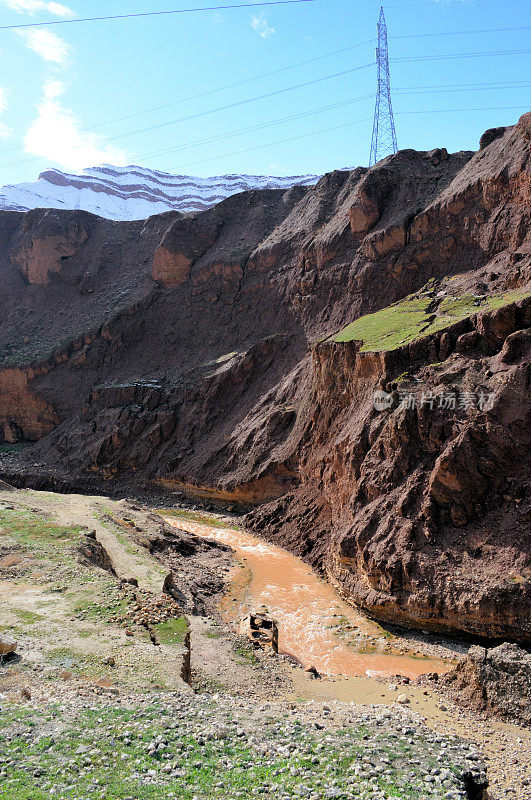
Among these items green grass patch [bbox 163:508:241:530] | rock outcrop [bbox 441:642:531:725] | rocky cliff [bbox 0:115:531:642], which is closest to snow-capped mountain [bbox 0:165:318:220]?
rocky cliff [bbox 0:115:531:642]

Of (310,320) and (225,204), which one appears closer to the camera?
(310,320)

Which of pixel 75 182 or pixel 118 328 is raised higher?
pixel 75 182

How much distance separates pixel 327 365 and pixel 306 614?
1258cm

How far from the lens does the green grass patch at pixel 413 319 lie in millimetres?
22531

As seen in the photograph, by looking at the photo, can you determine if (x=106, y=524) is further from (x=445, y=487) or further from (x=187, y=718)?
(x=187, y=718)

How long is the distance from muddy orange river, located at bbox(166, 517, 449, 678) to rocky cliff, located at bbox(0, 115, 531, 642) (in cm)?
88

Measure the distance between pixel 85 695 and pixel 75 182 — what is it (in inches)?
5195

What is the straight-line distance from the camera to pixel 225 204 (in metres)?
53.2

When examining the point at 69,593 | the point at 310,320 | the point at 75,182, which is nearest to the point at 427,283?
the point at 310,320

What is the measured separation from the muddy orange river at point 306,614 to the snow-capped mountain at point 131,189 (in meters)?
101

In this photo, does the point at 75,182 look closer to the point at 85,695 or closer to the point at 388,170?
the point at 388,170

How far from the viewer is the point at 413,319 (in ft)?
84.8

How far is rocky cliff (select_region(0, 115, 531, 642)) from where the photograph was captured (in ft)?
59.5

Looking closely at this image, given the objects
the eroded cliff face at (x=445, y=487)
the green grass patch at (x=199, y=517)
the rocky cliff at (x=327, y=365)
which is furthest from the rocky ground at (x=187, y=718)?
the green grass patch at (x=199, y=517)
